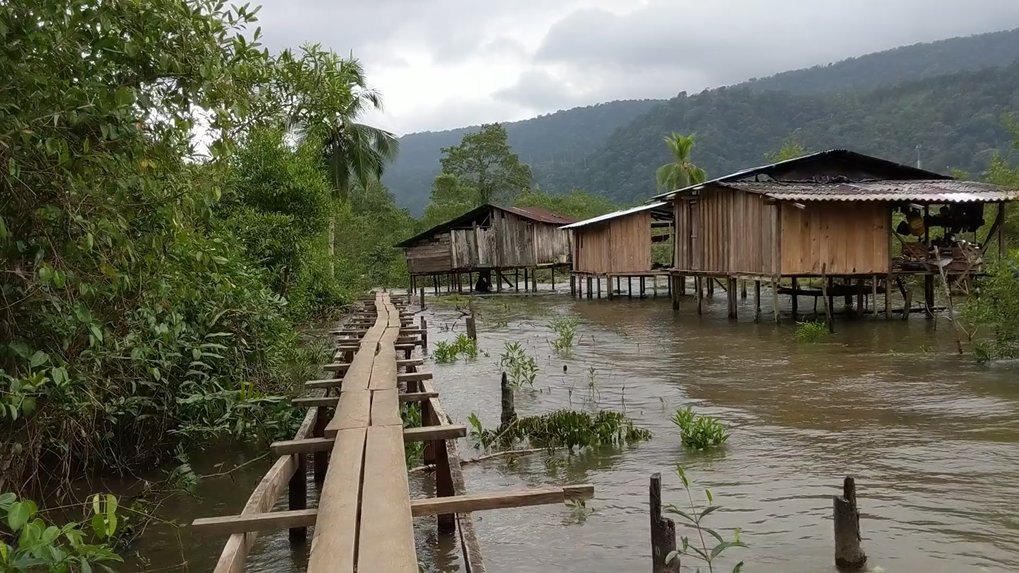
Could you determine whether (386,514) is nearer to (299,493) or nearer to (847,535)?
(299,493)

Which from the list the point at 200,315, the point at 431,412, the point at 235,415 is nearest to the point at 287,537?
the point at 431,412

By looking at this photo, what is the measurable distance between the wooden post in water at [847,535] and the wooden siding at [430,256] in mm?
30045

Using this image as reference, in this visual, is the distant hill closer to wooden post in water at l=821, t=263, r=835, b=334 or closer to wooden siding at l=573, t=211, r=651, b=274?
wooden siding at l=573, t=211, r=651, b=274

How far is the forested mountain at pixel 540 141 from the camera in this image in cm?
10356

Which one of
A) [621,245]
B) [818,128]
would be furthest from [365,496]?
[818,128]

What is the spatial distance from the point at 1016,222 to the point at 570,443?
68.7 ft

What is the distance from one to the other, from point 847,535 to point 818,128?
2671 inches

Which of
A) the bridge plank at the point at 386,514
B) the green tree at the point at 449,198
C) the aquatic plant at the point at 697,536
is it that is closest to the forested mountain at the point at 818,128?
the green tree at the point at 449,198

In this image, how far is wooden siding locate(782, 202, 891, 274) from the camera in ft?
56.1

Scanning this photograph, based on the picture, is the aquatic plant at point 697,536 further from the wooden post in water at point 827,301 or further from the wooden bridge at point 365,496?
the wooden post in water at point 827,301

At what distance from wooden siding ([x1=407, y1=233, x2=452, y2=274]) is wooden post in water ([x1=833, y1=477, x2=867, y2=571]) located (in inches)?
1183

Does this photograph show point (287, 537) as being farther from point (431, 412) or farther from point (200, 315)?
point (200, 315)

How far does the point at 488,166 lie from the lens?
53.4 meters

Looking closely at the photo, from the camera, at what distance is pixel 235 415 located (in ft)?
24.2
